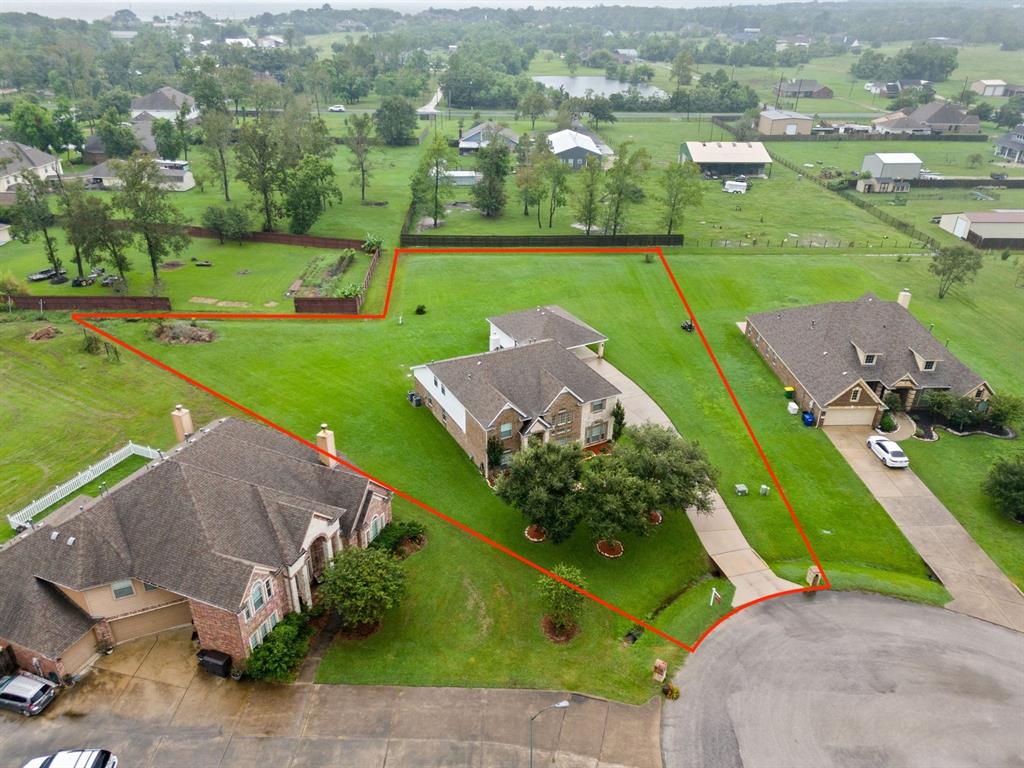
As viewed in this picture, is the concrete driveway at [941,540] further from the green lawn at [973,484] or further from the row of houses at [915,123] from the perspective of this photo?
the row of houses at [915,123]

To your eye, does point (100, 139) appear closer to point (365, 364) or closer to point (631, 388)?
point (365, 364)

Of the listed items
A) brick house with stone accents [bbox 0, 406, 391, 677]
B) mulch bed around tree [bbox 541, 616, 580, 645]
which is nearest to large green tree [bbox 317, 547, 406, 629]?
brick house with stone accents [bbox 0, 406, 391, 677]

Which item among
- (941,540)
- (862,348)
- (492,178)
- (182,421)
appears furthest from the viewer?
(492,178)

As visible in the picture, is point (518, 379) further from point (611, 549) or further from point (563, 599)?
point (563, 599)

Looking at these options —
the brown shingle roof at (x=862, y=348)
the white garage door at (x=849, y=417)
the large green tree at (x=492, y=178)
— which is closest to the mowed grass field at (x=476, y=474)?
the white garage door at (x=849, y=417)

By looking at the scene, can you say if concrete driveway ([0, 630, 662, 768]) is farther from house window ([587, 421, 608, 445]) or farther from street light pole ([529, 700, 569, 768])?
house window ([587, 421, 608, 445])

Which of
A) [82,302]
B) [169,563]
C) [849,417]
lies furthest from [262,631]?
[82,302]

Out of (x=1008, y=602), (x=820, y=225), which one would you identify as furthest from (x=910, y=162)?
(x=1008, y=602)
